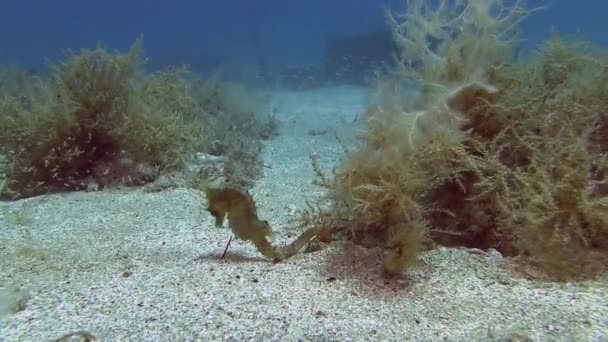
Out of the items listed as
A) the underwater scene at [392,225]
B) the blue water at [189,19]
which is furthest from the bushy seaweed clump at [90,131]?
the blue water at [189,19]

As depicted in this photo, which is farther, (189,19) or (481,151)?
(189,19)

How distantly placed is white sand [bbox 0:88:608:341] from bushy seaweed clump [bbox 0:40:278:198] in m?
1.43

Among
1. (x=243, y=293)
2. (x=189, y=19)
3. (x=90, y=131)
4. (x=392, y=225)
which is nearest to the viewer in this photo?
(x=243, y=293)

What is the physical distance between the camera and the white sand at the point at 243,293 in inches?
101

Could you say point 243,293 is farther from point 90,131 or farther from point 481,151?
point 90,131

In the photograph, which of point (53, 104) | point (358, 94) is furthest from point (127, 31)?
point (53, 104)

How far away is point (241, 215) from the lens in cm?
353

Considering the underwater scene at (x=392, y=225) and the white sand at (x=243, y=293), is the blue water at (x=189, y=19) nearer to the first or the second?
the underwater scene at (x=392, y=225)

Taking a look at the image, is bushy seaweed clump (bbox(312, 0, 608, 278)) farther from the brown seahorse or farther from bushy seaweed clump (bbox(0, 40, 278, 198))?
bushy seaweed clump (bbox(0, 40, 278, 198))

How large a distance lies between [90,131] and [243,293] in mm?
4060

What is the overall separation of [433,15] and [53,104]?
4.82 meters

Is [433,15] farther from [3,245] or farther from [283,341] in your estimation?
[3,245]

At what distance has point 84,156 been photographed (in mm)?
6004

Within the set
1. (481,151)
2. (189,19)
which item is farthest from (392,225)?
(189,19)
